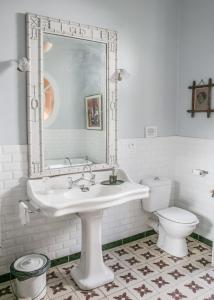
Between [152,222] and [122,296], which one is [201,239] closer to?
[152,222]

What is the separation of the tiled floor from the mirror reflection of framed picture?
1.53 meters

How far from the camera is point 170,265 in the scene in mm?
2543

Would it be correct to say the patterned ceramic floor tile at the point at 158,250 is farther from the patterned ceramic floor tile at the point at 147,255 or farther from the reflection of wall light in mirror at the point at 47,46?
the reflection of wall light in mirror at the point at 47,46

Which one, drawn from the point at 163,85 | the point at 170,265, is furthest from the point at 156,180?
the point at 163,85

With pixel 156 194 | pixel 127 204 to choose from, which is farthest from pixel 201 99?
pixel 127 204

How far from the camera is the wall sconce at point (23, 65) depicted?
6.72 ft

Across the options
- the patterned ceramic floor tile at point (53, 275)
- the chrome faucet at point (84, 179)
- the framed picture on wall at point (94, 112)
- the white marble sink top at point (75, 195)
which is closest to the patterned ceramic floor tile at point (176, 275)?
the white marble sink top at point (75, 195)

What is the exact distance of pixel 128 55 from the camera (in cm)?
271

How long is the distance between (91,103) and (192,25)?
4.87ft

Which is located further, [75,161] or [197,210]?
[197,210]

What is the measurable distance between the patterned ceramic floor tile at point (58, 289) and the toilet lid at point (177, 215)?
1145mm

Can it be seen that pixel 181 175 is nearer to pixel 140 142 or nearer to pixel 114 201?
pixel 140 142

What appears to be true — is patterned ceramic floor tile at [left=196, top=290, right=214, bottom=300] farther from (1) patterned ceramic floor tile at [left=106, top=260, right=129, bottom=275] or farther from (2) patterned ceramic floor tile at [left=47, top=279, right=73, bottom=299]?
(2) patterned ceramic floor tile at [left=47, top=279, right=73, bottom=299]

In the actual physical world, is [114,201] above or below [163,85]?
below
